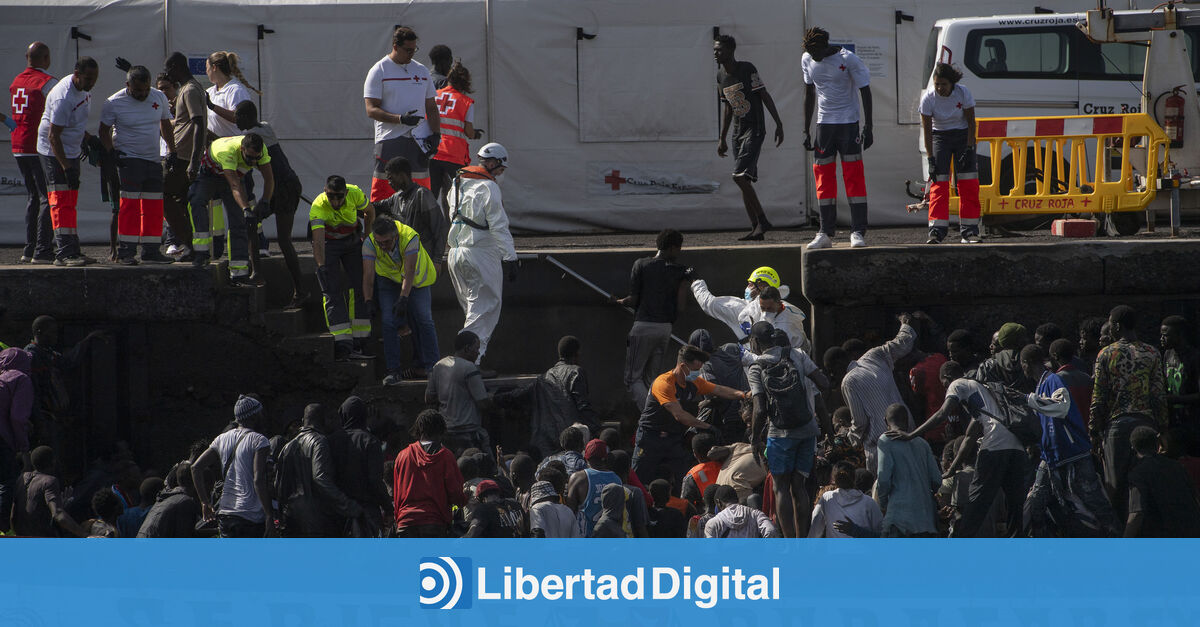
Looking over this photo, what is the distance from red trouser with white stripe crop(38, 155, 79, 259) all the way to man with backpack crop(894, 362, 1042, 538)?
6249mm

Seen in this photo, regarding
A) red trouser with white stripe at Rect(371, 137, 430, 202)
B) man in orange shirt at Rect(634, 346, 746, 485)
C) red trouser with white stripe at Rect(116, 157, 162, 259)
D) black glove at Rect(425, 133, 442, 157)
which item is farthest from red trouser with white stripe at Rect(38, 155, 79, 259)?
man in orange shirt at Rect(634, 346, 746, 485)

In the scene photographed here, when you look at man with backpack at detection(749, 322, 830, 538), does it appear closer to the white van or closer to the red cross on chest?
the red cross on chest

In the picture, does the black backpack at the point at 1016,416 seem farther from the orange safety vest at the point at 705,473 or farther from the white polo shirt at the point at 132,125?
the white polo shirt at the point at 132,125

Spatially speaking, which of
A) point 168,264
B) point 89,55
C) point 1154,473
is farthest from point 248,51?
point 1154,473

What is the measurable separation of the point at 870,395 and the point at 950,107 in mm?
2841

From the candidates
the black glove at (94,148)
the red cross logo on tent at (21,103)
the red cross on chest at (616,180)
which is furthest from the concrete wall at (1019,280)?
the red cross logo on tent at (21,103)

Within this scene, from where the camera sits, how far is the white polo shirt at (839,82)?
1128cm

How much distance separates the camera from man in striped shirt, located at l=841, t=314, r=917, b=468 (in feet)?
31.7

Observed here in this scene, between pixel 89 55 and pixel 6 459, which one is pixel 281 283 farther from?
Answer: pixel 89 55

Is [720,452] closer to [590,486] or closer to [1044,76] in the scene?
[590,486]

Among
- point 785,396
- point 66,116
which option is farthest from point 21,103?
point 785,396

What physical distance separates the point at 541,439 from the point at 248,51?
5.82 meters

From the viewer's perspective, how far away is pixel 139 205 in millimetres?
11102

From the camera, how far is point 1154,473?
8.57 metres
